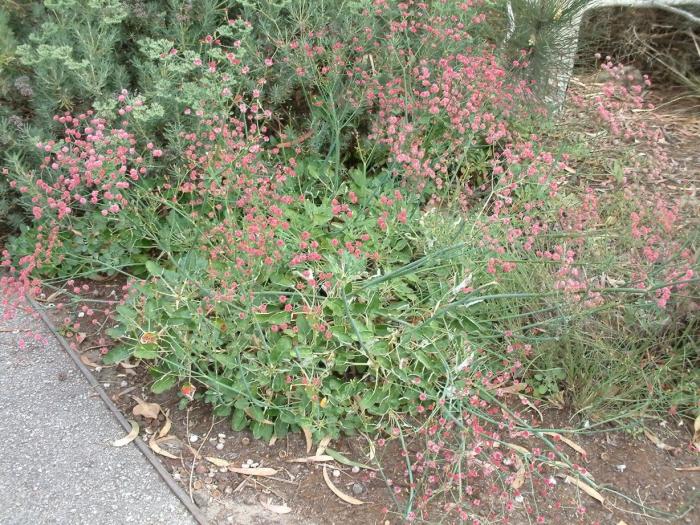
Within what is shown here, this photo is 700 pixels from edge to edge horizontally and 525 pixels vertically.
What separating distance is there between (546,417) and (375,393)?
73 cm

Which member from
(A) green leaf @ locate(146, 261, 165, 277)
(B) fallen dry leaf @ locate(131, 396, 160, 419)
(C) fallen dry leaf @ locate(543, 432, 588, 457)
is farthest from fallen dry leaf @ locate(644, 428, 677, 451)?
Answer: (A) green leaf @ locate(146, 261, 165, 277)

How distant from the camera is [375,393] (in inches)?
97.0

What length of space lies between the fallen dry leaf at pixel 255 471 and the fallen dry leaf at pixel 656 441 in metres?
1.43

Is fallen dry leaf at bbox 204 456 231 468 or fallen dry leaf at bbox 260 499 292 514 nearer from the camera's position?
fallen dry leaf at bbox 260 499 292 514

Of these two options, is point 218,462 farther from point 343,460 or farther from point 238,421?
point 343,460

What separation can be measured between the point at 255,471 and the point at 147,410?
0.50 m

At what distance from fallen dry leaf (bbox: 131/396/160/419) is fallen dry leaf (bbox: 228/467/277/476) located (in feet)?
1.26

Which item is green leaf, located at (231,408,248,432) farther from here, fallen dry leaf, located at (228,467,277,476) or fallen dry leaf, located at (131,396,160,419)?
fallen dry leaf, located at (131,396,160,419)

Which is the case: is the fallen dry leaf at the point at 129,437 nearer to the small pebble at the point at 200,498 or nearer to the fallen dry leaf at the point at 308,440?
the small pebble at the point at 200,498

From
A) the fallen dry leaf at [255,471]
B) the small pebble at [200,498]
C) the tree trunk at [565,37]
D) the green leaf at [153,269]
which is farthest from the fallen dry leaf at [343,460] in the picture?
the tree trunk at [565,37]

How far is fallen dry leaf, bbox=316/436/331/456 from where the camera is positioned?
245 cm

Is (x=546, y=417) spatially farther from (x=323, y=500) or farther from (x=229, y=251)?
(x=229, y=251)

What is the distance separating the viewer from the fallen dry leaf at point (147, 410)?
99.5 inches

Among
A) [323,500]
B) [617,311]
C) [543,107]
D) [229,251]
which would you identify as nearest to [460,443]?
[323,500]
